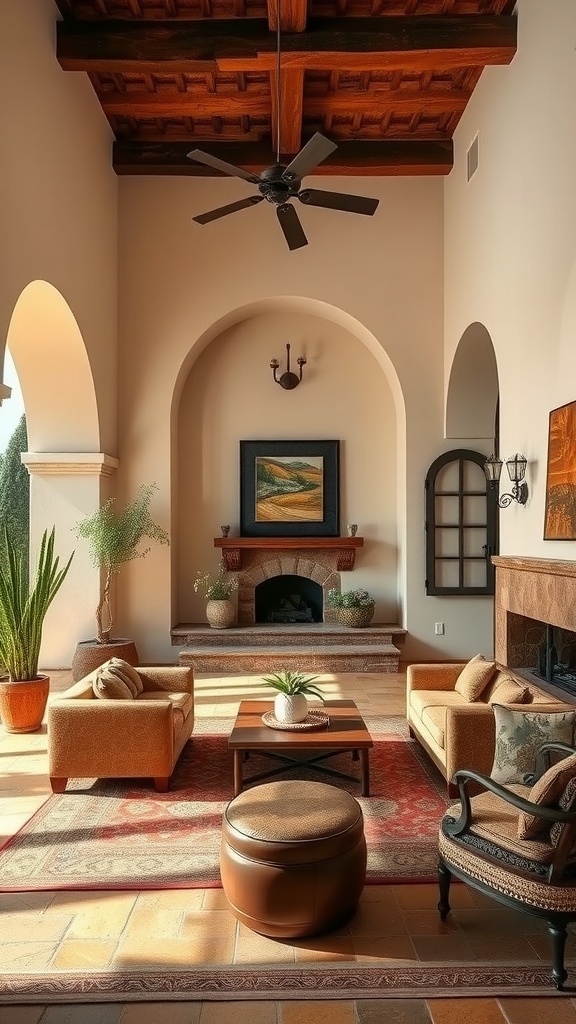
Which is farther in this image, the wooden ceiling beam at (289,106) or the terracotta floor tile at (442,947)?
the wooden ceiling beam at (289,106)

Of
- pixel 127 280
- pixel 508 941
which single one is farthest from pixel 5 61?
pixel 508 941

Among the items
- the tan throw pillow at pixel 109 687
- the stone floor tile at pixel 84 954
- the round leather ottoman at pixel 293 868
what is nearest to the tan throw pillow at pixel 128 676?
the tan throw pillow at pixel 109 687

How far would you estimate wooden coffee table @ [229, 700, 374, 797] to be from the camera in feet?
14.8

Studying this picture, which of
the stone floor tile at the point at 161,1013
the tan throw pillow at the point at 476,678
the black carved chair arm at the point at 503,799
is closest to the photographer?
the stone floor tile at the point at 161,1013

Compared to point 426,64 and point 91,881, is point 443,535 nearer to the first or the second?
point 426,64

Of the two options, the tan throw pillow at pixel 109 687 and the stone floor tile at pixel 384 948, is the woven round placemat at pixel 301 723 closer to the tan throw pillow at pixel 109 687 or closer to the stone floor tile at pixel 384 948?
the tan throw pillow at pixel 109 687

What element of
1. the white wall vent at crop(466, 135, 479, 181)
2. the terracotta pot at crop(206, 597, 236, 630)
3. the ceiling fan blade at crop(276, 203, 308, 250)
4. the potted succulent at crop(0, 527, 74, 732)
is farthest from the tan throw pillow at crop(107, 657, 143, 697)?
the white wall vent at crop(466, 135, 479, 181)

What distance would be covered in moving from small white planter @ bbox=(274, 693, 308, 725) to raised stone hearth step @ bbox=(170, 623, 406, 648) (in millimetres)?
3709

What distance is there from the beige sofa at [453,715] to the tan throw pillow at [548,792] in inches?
34.2

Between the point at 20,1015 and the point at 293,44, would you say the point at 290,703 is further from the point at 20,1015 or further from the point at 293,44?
the point at 293,44

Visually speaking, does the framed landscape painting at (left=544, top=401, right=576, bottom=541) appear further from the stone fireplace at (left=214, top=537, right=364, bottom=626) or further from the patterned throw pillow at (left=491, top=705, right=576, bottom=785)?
the stone fireplace at (left=214, top=537, right=364, bottom=626)

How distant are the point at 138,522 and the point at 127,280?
2.85 meters

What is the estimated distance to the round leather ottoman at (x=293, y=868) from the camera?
119 inches

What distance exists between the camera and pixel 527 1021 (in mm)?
2600
